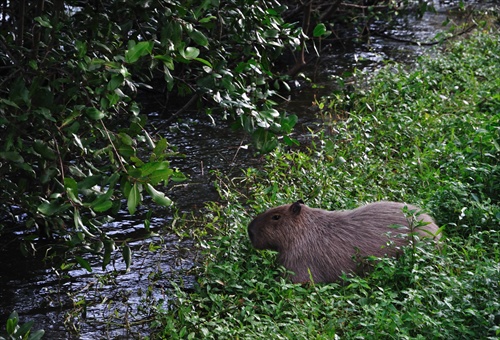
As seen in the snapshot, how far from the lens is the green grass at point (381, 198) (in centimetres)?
412

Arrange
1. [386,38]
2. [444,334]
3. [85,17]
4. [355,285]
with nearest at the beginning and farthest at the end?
[444,334] < [355,285] < [85,17] < [386,38]

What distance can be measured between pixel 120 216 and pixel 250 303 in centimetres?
226

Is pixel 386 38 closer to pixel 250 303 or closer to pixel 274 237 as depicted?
pixel 274 237

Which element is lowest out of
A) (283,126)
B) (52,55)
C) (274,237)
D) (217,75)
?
(274,237)

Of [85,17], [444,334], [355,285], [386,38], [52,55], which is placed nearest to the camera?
[444,334]

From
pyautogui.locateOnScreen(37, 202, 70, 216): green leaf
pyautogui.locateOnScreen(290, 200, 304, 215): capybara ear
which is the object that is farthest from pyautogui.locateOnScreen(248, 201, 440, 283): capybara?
pyautogui.locateOnScreen(37, 202, 70, 216): green leaf

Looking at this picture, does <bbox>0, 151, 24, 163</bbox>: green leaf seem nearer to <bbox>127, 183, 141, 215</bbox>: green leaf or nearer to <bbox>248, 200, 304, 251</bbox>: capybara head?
<bbox>127, 183, 141, 215</bbox>: green leaf

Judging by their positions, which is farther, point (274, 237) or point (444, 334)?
point (274, 237)

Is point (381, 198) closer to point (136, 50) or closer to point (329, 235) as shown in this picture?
point (329, 235)

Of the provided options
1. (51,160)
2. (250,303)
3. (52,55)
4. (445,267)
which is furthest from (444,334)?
(52,55)

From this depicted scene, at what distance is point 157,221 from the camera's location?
20.8 ft

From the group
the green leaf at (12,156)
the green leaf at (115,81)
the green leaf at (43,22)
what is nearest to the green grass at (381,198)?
the green leaf at (12,156)

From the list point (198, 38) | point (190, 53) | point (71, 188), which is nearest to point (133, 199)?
point (71, 188)

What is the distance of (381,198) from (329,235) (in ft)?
3.20
